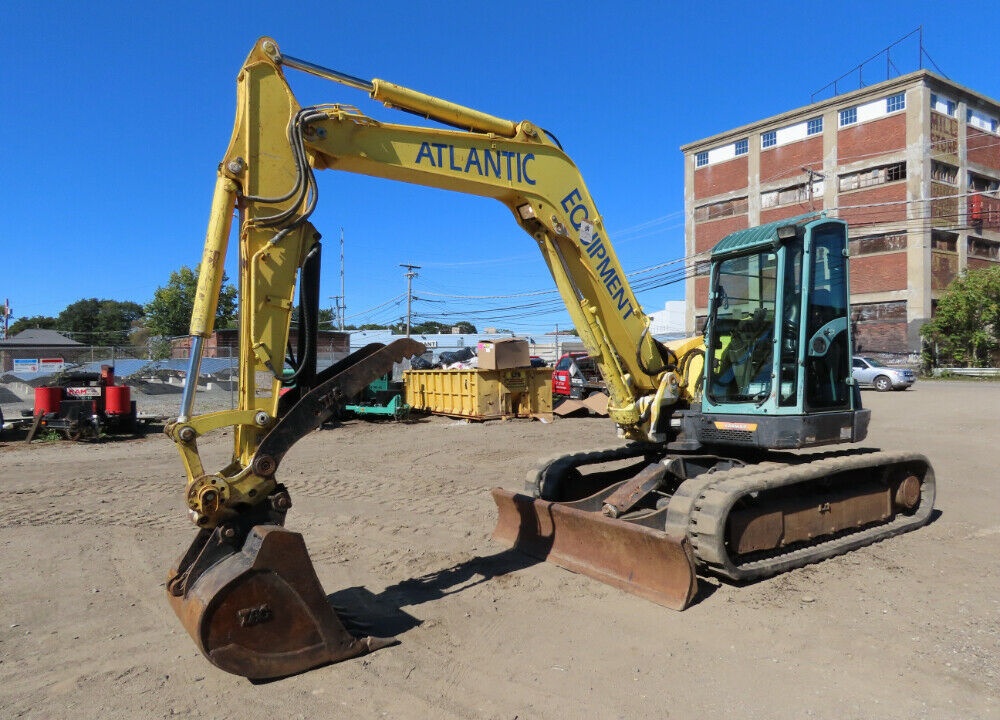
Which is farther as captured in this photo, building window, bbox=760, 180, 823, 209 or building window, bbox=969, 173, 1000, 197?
building window, bbox=760, 180, 823, 209

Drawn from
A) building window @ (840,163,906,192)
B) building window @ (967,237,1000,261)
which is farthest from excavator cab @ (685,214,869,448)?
building window @ (967,237,1000,261)

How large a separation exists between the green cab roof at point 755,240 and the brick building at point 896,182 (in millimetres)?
33589

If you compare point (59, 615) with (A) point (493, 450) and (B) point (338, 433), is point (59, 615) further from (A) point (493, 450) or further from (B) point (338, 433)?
(B) point (338, 433)

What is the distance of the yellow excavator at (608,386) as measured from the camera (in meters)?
4.04

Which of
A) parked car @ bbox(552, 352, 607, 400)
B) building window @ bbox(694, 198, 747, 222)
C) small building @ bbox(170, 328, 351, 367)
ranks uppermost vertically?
building window @ bbox(694, 198, 747, 222)

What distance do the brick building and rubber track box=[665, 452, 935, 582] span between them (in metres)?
34.0

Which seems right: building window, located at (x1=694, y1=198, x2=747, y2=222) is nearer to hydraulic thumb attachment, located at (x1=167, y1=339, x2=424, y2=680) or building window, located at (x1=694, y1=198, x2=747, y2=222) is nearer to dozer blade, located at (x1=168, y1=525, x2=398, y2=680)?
hydraulic thumb attachment, located at (x1=167, y1=339, x2=424, y2=680)

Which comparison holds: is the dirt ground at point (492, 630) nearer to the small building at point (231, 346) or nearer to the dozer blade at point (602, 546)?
the dozer blade at point (602, 546)

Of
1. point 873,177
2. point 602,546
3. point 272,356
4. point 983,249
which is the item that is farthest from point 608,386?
point 983,249

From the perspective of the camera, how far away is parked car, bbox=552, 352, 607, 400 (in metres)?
20.0

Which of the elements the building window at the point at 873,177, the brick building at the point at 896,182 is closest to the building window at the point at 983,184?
the brick building at the point at 896,182

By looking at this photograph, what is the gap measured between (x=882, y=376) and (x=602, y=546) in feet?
79.6

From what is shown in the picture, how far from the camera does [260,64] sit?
4.27 m

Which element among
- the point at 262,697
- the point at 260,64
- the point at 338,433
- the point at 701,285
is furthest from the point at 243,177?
the point at 701,285
